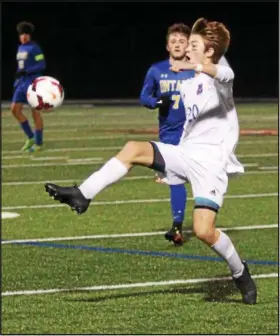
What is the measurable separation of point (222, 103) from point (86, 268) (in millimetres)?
2129

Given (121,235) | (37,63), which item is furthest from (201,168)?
(37,63)

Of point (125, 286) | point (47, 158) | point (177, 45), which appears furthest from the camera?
point (47, 158)

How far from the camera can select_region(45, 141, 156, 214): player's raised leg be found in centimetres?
821

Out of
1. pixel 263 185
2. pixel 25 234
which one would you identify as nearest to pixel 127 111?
pixel 263 185

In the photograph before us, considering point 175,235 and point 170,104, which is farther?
point 170,104

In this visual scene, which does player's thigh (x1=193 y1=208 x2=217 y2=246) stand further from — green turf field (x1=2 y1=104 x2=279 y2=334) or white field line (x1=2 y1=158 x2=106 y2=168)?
white field line (x1=2 y1=158 x2=106 y2=168)

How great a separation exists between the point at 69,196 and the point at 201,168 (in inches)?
40.0

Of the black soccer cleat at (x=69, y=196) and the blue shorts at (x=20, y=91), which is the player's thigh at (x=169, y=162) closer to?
the black soccer cleat at (x=69, y=196)

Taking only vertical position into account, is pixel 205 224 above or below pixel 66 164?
above

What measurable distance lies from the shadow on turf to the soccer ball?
1.95 metres

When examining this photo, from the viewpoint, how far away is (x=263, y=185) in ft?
53.3

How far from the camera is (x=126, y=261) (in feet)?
34.3

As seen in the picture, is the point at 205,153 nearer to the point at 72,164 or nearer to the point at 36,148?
the point at 72,164

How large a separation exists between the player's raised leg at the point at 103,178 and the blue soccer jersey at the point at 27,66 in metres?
13.2
